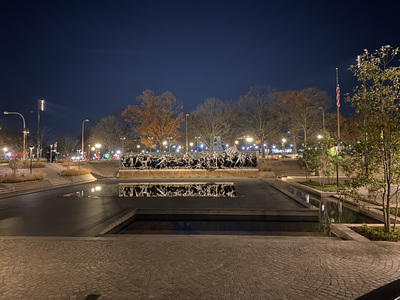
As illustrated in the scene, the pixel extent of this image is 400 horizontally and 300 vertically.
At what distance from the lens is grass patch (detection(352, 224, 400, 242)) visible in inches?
282

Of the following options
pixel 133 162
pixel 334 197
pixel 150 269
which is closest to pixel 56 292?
pixel 150 269

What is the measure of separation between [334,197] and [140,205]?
35.1ft

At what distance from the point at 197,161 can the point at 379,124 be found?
76.6ft

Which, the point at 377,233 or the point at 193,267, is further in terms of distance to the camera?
the point at 377,233

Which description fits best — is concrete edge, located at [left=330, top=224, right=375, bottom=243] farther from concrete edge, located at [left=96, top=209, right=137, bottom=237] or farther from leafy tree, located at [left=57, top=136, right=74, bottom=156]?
leafy tree, located at [left=57, top=136, right=74, bottom=156]

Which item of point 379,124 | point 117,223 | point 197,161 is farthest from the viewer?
point 197,161

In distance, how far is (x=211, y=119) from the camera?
157 ft

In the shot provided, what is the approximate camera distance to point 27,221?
Result: 31.8ft

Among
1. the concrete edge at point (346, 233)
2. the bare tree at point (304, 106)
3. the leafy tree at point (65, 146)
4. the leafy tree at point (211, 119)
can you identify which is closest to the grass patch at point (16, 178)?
the concrete edge at point (346, 233)

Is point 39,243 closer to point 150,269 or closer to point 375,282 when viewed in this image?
point 150,269

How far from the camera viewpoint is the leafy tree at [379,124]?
7.34 meters

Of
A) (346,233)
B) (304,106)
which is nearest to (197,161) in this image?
(346,233)

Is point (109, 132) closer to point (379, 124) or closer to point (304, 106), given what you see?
point (304, 106)

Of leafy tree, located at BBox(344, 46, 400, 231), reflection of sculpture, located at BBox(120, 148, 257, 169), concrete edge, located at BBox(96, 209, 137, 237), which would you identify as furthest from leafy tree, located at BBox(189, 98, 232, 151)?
leafy tree, located at BBox(344, 46, 400, 231)
